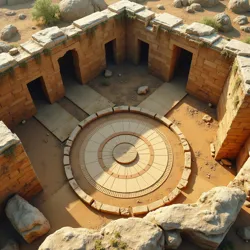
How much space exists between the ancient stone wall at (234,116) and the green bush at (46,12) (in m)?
13.8

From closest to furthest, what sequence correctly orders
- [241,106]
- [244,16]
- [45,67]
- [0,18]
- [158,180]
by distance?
[241,106] → [158,180] → [45,67] → [244,16] → [0,18]

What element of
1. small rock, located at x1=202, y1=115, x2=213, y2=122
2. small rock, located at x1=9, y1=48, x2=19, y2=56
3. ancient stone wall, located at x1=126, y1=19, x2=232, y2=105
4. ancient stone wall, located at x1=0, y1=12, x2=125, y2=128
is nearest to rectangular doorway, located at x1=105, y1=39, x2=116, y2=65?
ancient stone wall, located at x1=0, y1=12, x2=125, y2=128

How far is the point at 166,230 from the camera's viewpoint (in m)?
6.82

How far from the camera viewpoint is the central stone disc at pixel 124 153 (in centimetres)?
1140

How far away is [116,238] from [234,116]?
637cm

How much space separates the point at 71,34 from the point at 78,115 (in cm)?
400

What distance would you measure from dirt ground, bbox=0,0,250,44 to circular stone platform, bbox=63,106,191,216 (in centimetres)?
961

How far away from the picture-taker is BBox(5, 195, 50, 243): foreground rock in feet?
28.3

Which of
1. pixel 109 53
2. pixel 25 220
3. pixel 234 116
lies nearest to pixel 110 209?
pixel 25 220

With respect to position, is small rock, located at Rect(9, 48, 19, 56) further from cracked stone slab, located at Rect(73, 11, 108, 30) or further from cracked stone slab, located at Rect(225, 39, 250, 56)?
cracked stone slab, located at Rect(225, 39, 250, 56)

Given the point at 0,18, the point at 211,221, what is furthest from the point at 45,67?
the point at 0,18

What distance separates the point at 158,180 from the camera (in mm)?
10906

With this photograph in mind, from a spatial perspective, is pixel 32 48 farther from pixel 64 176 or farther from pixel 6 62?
pixel 64 176

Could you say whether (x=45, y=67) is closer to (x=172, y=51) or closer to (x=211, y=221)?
(x=172, y=51)
